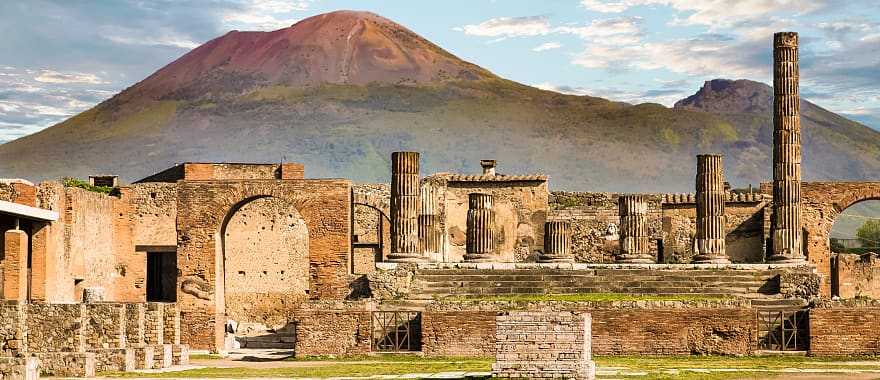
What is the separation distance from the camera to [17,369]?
2570cm

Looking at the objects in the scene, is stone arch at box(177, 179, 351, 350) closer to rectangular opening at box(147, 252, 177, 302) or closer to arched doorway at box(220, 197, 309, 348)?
arched doorway at box(220, 197, 309, 348)

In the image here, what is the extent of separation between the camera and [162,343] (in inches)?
1335

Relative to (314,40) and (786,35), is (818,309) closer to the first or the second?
(786,35)

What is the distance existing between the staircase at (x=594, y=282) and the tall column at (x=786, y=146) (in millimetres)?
3735

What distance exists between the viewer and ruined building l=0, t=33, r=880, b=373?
33.1 meters

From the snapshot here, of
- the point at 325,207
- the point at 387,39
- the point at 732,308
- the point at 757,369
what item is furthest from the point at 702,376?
the point at 387,39

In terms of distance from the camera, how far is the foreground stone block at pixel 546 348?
991 inches

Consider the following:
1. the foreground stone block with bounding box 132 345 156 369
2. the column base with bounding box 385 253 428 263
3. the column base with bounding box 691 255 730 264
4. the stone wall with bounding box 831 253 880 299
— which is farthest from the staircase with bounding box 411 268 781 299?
the stone wall with bounding box 831 253 880 299

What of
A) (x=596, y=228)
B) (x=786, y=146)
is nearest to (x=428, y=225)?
(x=786, y=146)

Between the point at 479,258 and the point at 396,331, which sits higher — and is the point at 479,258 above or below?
above

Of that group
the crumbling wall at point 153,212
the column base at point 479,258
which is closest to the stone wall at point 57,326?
the column base at point 479,258

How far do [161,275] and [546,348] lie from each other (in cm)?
2622

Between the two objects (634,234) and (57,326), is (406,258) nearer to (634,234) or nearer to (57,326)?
(634,234)

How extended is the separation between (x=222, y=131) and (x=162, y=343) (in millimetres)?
132410
